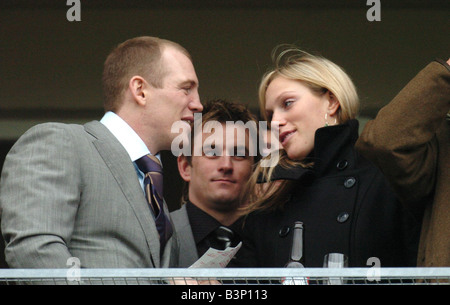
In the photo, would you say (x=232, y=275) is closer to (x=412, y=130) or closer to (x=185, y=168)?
(x=412, y=130)

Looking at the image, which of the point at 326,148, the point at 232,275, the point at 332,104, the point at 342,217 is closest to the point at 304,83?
the point at 332,104

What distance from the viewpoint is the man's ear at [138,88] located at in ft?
10.8

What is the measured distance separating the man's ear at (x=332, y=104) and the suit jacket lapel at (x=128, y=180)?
31.7 inches

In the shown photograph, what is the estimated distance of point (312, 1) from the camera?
4.54 m

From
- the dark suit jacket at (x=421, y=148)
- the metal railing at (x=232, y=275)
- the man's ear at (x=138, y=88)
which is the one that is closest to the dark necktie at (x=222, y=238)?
the man's ear at (x=138, y=88)

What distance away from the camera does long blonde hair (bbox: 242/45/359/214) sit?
11.2 feet

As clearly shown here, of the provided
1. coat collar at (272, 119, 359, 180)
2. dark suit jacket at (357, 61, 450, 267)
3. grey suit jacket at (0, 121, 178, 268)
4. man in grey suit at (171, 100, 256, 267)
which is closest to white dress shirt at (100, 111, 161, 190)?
grey suit jacket at (0, 121, 178, 268)

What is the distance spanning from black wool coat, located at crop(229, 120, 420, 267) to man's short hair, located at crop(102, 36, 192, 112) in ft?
1.67

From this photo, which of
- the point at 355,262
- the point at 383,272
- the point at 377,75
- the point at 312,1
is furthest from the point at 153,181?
the point at 377,75

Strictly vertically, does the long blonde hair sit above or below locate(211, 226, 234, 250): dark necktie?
above

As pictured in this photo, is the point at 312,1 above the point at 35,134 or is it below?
above

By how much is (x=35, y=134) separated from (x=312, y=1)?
196 centimetres

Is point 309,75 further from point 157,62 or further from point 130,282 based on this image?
point 130,282

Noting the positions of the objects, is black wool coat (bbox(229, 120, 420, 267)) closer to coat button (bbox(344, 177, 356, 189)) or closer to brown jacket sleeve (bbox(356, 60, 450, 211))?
coat button (bbox(344, 177, 356, 189))
